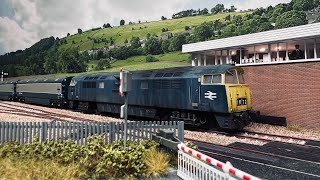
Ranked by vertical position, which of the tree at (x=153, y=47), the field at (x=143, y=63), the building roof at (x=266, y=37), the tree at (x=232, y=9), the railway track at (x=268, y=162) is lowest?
the railway track at (x=268, y=162)

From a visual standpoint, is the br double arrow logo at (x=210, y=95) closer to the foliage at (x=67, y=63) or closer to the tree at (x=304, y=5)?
the foliage at (x=67, y=63)

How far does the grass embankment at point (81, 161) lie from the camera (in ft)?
27.7

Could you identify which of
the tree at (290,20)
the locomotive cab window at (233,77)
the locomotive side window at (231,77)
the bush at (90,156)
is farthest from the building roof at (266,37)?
the tree at (290,20)

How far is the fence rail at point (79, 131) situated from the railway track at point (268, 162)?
2.67 meters

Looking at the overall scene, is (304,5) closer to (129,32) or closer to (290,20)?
(290,20)

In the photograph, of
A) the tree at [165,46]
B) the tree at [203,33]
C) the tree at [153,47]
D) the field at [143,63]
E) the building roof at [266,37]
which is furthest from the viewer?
the tree at [203,33]

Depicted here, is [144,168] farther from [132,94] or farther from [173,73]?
[132,94]

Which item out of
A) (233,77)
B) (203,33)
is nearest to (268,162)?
(233,77)

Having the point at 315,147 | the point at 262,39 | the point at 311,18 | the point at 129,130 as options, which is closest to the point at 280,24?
the point at 311,18

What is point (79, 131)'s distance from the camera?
430 inches

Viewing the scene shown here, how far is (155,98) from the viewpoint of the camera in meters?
20.8

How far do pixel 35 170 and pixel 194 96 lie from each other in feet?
37.6

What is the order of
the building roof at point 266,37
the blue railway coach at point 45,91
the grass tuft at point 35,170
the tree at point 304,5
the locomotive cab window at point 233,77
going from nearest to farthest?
the grass tuft at point 35,170, the locomotive cab window at point 233,77, the building roof at point 266,37, the blue railway coach at point 45,91, the tree at point 304,5

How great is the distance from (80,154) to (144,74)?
42.6 feet
